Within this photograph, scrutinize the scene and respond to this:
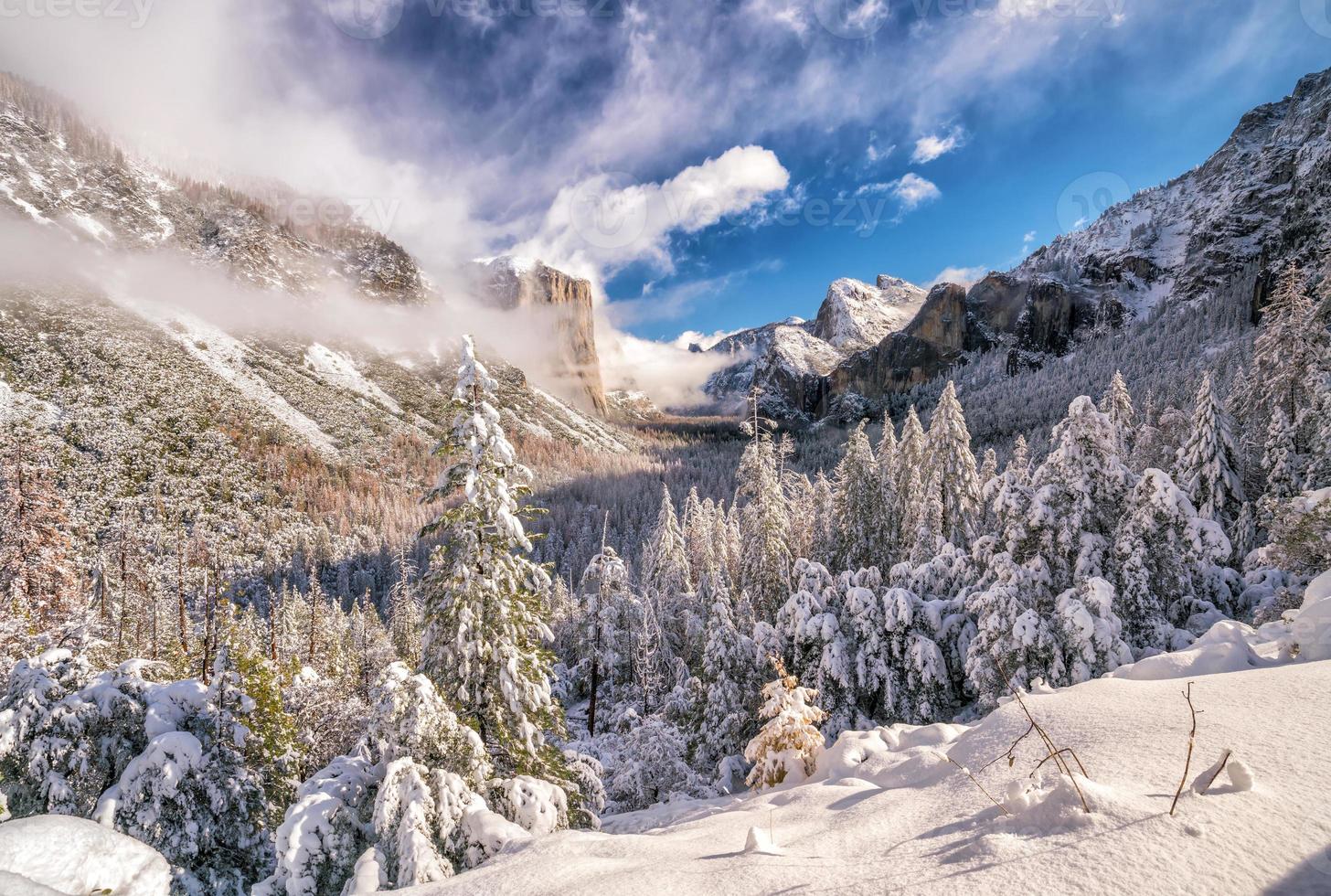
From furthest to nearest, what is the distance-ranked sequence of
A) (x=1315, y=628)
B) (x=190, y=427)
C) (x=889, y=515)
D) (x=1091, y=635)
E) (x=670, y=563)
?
(x=190, y=427) < (x=670, y=563) < (x=889, y=515) < (x=1091, y=635) < (x=1315, y=628)

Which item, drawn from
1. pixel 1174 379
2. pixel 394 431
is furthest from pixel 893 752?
pixel 394 431

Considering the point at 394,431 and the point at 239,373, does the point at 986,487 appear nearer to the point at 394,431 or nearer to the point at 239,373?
the point at 394,431

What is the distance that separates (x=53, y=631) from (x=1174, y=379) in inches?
4277

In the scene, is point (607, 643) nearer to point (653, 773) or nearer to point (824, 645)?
Answer: point (653, 773)

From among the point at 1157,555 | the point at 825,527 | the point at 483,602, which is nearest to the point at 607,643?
the point at 825,527

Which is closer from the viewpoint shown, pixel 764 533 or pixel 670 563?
pixel 764 533

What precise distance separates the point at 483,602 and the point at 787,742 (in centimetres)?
645

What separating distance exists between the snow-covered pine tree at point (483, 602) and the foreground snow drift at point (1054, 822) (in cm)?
510

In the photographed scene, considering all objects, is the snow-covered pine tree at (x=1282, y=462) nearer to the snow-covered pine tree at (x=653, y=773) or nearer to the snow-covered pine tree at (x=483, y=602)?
the snow-covered pine tree at (x=653, y=773)

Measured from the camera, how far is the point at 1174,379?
74.9 m

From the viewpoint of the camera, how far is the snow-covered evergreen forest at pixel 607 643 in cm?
828

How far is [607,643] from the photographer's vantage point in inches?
1130

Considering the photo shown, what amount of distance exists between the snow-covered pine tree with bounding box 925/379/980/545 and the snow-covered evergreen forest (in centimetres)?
10

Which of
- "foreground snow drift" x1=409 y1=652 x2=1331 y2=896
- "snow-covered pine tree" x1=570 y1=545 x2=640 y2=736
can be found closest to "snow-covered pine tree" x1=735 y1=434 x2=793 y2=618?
"snow-covered pine tree" x1=570 y1=545 x2=640 y2=736
